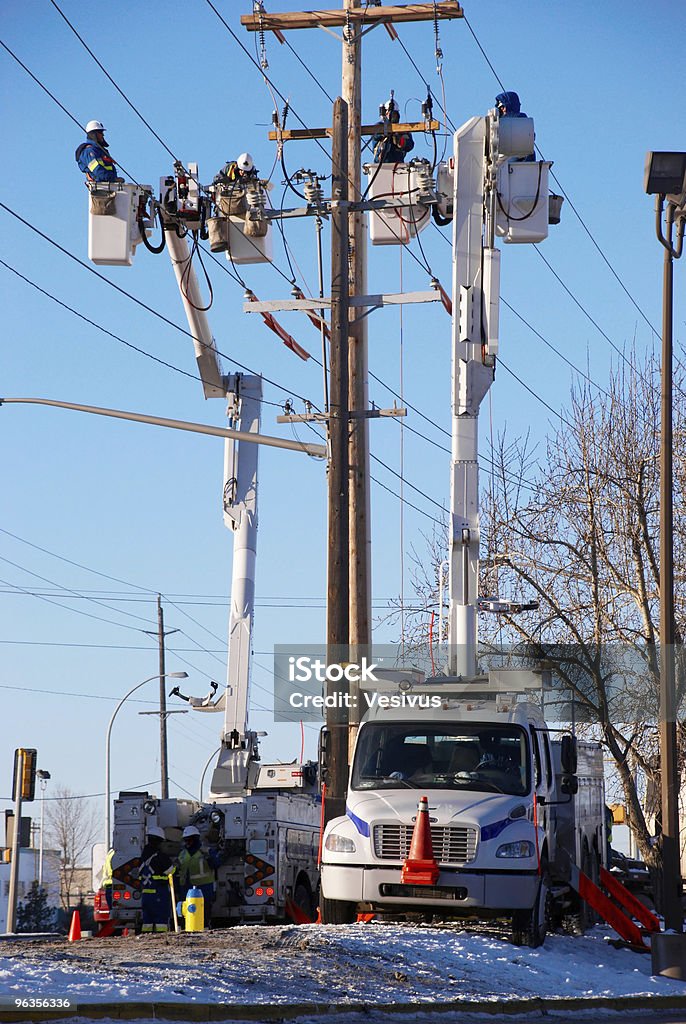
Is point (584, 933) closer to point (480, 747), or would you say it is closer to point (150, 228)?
point (480, 747)

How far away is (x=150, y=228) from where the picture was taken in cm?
2019

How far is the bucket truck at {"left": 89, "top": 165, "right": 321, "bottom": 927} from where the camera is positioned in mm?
20422

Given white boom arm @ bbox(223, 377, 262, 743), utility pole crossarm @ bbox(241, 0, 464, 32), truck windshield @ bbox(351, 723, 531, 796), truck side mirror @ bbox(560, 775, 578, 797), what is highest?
utility pole crossarm @ bbox(241, 0, 464, 32)

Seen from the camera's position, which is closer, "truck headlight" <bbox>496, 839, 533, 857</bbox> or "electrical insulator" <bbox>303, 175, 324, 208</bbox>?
"truck headlight" <bbox>496, 839, 533, 857</bbox>

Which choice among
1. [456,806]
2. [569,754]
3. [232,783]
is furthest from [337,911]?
[232,783]

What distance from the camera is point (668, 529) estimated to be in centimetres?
1664

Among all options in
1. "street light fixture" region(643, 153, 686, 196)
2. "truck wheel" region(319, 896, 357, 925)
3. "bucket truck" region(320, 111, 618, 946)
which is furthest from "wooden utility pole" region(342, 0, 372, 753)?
"street light fixture" region(643, 153, 686, 196)

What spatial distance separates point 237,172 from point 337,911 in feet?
33.9

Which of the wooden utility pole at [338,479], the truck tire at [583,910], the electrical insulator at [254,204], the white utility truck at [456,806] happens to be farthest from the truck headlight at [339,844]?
the electrical insulator at [254,204]

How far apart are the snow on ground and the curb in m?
0.24

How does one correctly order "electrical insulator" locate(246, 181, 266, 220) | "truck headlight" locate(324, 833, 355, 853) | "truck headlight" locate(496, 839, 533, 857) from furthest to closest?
"electrical insulator" locate(246, 181, 266, 220)
"truck headlight" locate(324, 833, 355, 853)
"truck headlight" locate(496, 839, 533, 857)

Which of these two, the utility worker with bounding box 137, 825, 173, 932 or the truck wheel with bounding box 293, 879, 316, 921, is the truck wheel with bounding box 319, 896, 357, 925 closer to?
the utility worker with bounding box 137, 825, 173, 932

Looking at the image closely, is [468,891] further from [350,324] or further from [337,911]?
[350,324]

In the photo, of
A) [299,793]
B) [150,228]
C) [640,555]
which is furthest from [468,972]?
[640,555]
